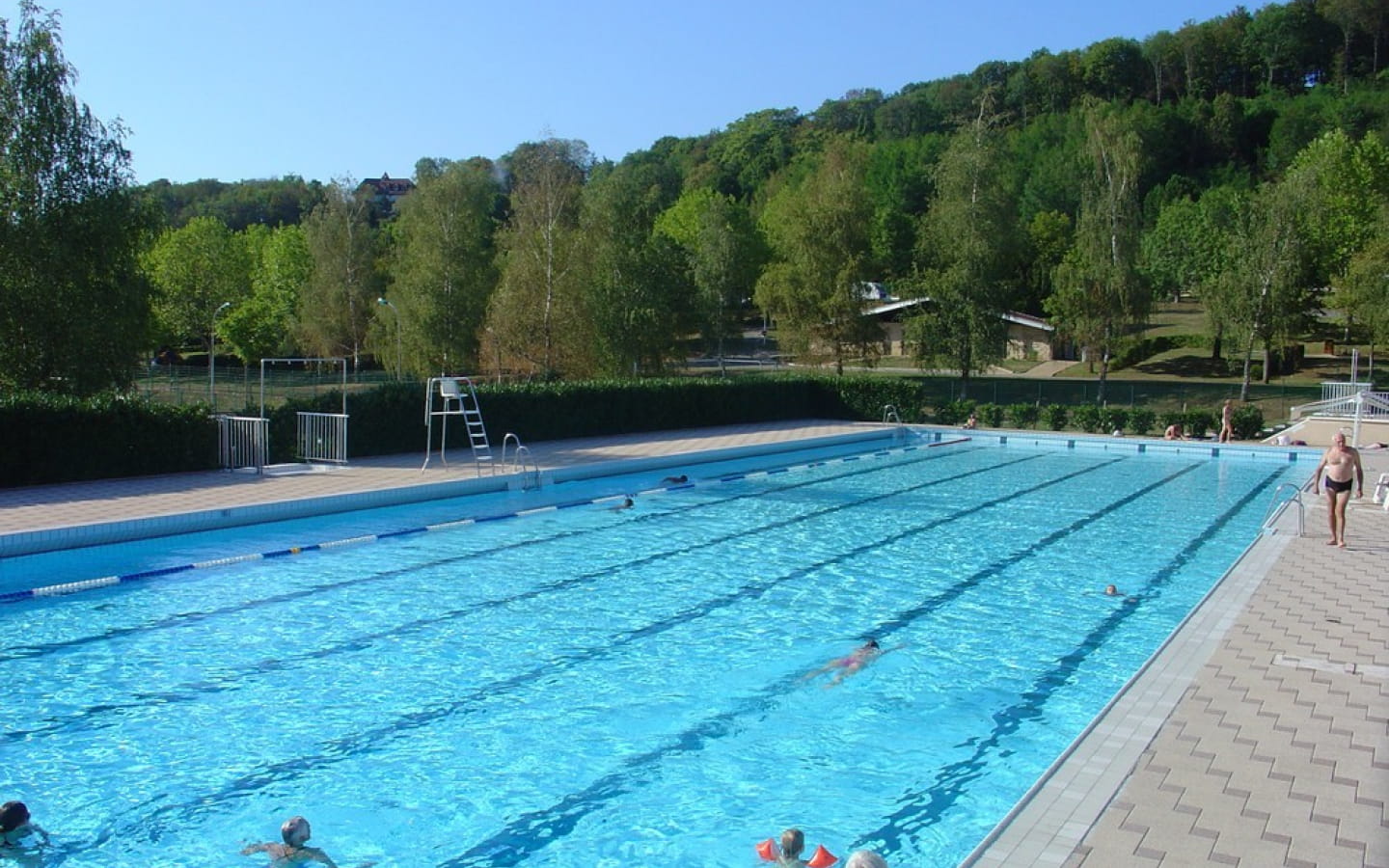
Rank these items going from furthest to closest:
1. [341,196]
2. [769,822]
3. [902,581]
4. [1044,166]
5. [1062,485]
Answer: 1. [1044,166]
2. [341,196]
3. [1062,485]
4. [902,581]
5. [769,822]

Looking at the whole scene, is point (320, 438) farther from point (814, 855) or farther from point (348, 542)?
point (814, 855)

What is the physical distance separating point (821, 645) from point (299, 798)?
441cm

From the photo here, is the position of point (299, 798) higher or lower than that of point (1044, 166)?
lower

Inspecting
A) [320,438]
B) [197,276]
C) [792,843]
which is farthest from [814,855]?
[197,276]

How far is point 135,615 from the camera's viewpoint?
9.36 metres

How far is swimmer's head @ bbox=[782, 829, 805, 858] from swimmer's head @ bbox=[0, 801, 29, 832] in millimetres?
3761

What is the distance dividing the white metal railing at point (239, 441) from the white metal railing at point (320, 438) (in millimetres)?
853

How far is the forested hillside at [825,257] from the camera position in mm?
32688

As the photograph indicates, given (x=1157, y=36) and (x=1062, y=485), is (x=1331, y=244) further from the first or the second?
(x=1157, y=36)

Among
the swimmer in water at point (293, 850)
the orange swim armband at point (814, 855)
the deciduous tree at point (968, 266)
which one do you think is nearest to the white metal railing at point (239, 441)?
the swimmer in water at point (293, 850)

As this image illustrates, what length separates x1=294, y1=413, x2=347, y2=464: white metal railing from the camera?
17.1 metres

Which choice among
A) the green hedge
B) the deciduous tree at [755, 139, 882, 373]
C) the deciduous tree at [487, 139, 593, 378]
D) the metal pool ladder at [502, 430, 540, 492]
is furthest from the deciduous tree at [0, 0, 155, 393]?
the deciduous tree at [755, 139, 882, 373]

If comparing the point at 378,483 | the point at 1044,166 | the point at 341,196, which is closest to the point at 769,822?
the point at 378,483

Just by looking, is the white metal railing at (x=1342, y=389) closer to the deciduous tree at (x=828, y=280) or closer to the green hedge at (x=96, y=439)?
the deciduous tree at (x=828, y=280)
